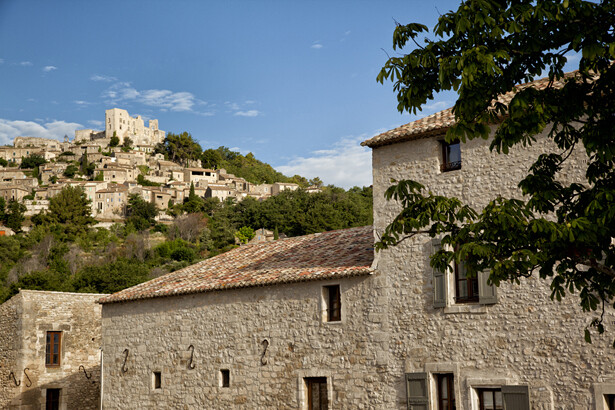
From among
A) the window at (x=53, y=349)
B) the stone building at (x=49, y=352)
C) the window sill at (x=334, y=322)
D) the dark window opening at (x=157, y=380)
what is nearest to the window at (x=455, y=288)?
the window sill at (x=334, y=322)

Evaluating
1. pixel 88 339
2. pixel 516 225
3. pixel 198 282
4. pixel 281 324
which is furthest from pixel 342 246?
pixel 88 339

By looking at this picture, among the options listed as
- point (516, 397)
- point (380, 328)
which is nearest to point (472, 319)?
point (516, 397)

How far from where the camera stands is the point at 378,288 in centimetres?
1437

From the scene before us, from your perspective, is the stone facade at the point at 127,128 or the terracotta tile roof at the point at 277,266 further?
the stone facade at the point at 127,128

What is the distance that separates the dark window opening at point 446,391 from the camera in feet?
43.1

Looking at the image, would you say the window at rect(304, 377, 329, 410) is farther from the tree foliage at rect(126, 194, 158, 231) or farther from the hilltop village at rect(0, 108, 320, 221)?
the hilltop village at rect(0, 108, 320, 221)

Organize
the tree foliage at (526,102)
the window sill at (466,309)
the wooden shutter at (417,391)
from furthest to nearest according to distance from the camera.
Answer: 1. the wooden shutter at (417,391)
2. the window sill at (466,309)
3. the tree foliage at (526,102)

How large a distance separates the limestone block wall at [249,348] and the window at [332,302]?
177mm

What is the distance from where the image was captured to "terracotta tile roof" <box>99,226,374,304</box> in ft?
50.5

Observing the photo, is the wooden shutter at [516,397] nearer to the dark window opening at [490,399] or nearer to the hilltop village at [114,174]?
the dark window opening at [490,399]

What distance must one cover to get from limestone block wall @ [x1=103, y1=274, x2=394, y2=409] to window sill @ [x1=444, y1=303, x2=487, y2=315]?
152 centimetres

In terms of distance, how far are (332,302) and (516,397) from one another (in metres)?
4.59

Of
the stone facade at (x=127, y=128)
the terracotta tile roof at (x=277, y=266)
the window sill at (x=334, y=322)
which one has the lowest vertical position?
the window sill at (x=334, y=322)

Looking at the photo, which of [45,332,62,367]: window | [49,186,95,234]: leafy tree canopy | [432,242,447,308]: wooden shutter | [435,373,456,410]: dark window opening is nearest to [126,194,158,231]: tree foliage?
[49,186,95,234]: leafy tree canopy
